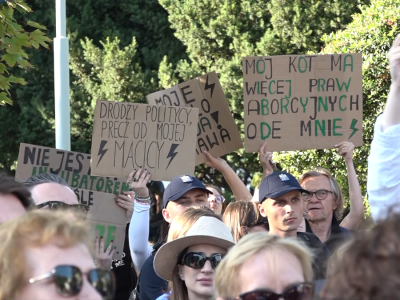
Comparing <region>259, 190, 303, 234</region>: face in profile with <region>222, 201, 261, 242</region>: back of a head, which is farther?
<region>222, 201, 261, 242</region>: back of a head

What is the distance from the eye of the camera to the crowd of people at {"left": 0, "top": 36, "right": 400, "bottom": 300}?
5.10 feet

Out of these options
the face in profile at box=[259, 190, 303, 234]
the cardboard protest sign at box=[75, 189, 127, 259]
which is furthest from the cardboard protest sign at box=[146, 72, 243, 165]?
the face in profile at box=[259, 190, 303, 234]

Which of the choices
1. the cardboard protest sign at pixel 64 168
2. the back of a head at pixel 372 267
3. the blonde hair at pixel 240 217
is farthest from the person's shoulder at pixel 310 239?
the back of a head at pixel 372 267

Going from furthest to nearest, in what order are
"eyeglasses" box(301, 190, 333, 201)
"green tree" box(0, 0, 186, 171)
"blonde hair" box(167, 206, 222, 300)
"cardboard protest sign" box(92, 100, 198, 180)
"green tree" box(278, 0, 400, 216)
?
1. "green tree" box(0, 0, 186, 171)
2. "green tree" box(278, 0, 400, 216)
3. "cardboard protest sign" box(92, 100, 198, 180)
4. "eyeglasses" box(301, 190, 333, 201)
5. "blonde hair" box(167, 206, 222, 300)

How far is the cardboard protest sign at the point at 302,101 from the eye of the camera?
6.14 m

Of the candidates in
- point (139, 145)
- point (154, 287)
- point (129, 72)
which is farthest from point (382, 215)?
point (129, 72)

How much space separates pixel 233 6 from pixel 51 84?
15.3ft

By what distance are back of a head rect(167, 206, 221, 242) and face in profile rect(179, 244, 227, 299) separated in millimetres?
123

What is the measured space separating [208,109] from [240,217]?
153 centimetres

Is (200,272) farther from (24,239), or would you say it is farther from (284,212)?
(24,239)

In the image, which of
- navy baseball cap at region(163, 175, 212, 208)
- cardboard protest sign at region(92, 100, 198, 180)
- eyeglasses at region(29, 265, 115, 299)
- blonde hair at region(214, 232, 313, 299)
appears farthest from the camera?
cardboard protest sign at region(92, 100, 198, 180)

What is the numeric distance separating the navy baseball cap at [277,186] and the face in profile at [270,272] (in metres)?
→ 2.65

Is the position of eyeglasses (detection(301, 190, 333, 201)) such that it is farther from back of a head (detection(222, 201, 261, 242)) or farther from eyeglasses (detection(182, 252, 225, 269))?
eyeglasses (detection(182, 252, 225, 269))

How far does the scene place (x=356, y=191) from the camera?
18.9 ft
